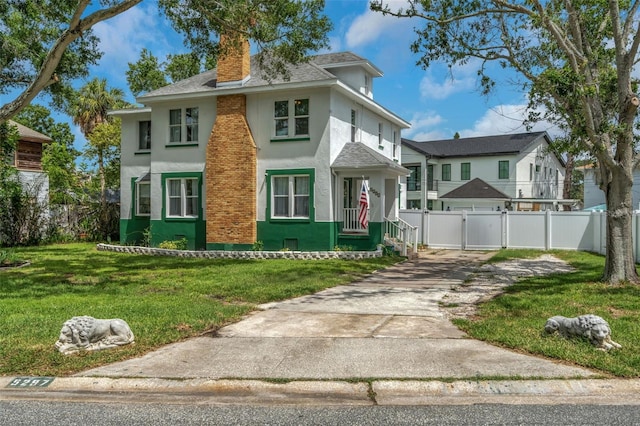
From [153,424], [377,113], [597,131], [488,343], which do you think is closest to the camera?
[153,424]

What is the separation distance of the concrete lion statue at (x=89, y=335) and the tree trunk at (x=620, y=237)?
10064 mm

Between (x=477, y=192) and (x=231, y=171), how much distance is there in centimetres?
2458

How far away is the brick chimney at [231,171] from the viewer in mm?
19219

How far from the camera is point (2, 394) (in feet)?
16.9

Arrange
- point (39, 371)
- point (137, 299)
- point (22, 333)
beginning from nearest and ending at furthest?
point (39, 371) → point (22, 333) → point (137, 299)

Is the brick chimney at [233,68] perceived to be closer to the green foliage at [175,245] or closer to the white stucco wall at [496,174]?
the green foliage at [175,245]

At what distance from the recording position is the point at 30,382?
5.34m

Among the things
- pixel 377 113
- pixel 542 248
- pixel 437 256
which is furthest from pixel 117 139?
pixel 542 248

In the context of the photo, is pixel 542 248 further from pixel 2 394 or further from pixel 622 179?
pixel 2 394

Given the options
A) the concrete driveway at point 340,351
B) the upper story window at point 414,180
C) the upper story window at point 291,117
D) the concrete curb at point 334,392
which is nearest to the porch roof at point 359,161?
the upper story window at point 291,117

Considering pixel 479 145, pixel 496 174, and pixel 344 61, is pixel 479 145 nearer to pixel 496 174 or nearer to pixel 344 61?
pixel 496 174

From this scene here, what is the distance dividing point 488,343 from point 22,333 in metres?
6.52

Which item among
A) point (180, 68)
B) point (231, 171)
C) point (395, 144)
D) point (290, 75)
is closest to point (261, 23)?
point (290, 75)

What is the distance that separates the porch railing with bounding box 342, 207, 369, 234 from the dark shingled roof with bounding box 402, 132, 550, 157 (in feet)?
75.8
